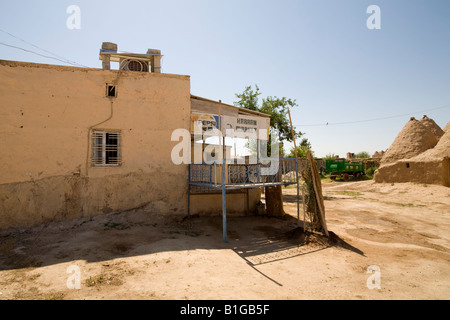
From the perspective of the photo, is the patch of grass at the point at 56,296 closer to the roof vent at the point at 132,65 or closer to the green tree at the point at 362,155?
the roof vent at the point at 132,65

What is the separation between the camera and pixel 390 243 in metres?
6.98

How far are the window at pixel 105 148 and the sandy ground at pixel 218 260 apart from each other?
1798 mm

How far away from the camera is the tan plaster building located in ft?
24.1

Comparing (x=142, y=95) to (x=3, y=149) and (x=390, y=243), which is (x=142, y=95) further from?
(x=390, y=243)

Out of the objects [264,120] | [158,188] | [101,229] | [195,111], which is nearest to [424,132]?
[264,120]

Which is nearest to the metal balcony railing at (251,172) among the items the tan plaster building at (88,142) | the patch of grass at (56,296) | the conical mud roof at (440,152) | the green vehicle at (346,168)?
the tan plaster building at (88,142)

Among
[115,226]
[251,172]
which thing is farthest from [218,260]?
[115,226]

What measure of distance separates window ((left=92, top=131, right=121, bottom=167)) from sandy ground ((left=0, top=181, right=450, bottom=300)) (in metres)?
1.80

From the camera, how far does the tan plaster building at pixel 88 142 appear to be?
7.34 metres

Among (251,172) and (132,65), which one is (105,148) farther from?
(251,172)

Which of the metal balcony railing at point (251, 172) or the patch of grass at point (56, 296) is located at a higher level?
the metal balcony railing at point (251, 172)

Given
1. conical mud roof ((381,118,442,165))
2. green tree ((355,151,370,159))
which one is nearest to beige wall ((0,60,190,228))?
conical mud roof ((381,118,442,165))

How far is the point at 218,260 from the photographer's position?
5.48 metres

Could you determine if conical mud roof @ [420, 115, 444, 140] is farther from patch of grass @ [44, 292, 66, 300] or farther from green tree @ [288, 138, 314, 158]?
patch of grass @ [44, 292, 66, 300]
